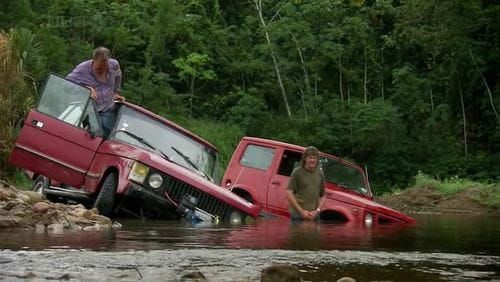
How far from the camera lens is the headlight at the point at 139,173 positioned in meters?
10.3

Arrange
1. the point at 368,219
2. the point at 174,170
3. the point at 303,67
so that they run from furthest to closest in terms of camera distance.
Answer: the point at 303,67 < the point at 368,219 < the point at 174,170

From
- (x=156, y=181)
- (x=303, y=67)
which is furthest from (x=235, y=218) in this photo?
(x=303, y=67)

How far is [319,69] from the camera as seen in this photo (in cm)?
3116

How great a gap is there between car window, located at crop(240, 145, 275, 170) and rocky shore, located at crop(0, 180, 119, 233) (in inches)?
215

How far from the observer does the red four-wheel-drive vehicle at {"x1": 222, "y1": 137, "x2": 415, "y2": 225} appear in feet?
45.3

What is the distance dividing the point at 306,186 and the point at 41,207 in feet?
13.3

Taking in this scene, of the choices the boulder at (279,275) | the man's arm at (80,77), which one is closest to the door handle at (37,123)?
the man's arm at (80,77)

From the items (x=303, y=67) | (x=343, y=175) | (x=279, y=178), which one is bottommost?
(x=279, y=178)

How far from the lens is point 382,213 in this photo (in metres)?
13.1

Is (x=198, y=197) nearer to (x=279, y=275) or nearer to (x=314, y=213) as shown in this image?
(x=314, y=213)

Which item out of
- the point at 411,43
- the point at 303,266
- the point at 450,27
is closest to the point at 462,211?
the point at 450,27

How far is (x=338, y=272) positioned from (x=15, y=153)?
6824 millimetres

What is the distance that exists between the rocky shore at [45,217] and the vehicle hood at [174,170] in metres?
0.97

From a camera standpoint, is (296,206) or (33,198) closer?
(33,198)
